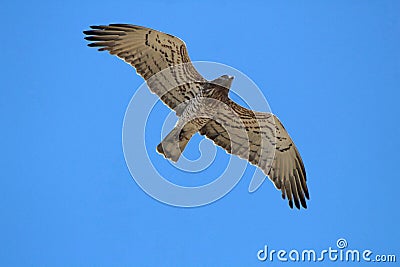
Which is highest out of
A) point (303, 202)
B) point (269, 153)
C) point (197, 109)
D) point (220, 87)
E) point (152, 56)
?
point (152, 56)

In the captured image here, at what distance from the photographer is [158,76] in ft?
41.9

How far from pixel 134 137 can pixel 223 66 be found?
190 centimetres

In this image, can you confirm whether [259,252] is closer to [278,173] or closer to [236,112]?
[278,173]

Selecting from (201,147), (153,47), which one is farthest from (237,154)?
(153,47)

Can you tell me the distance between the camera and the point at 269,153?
1323cm

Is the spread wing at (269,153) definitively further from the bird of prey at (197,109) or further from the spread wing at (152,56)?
the spread wing at (152,56)

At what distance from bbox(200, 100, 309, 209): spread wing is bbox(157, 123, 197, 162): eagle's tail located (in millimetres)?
663

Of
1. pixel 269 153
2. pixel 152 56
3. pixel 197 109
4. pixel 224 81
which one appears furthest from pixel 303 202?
pixel 152 56

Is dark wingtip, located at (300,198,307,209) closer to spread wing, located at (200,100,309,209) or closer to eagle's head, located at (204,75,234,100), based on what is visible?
spread wing, located at (200,100,309,209)

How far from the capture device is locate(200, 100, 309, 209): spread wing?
1317 cm

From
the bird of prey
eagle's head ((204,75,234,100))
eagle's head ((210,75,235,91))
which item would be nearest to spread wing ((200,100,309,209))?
the bird of prey

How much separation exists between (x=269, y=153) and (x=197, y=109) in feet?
4.99

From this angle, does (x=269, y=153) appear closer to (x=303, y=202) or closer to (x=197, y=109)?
(x=303, y=202)

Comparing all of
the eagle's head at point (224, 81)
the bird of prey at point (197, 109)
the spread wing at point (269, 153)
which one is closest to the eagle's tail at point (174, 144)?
the bird of prey at point (197, 109)
